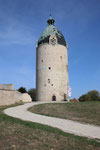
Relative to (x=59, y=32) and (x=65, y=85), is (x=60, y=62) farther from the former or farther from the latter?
(x=59, y=32)

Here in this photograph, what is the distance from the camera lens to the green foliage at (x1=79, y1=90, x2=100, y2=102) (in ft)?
137

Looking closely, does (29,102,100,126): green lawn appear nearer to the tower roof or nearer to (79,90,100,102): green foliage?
the tower roof

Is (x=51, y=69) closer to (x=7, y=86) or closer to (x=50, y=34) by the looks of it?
(x=50, y=34)

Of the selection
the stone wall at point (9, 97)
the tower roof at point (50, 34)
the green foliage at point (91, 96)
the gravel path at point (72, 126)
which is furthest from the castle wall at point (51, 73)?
the gravel path at point (72, 126)

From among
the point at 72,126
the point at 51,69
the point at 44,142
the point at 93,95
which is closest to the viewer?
the point at 44,142

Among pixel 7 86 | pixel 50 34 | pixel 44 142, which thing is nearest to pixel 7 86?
pixel 7 86

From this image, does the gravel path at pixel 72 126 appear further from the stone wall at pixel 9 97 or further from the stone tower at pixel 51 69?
the stone tower at pixel 51 69

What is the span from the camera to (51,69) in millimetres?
34062

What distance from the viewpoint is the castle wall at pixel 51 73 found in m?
33.6

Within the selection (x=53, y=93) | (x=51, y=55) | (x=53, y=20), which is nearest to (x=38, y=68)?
(x=51, y=55)

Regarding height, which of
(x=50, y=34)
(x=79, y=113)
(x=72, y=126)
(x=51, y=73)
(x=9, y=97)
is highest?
(x=50, y=34)

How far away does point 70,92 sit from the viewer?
90.9 ft

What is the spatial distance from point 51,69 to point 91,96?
58.4 ft

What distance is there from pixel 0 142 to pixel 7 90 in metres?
20.8
